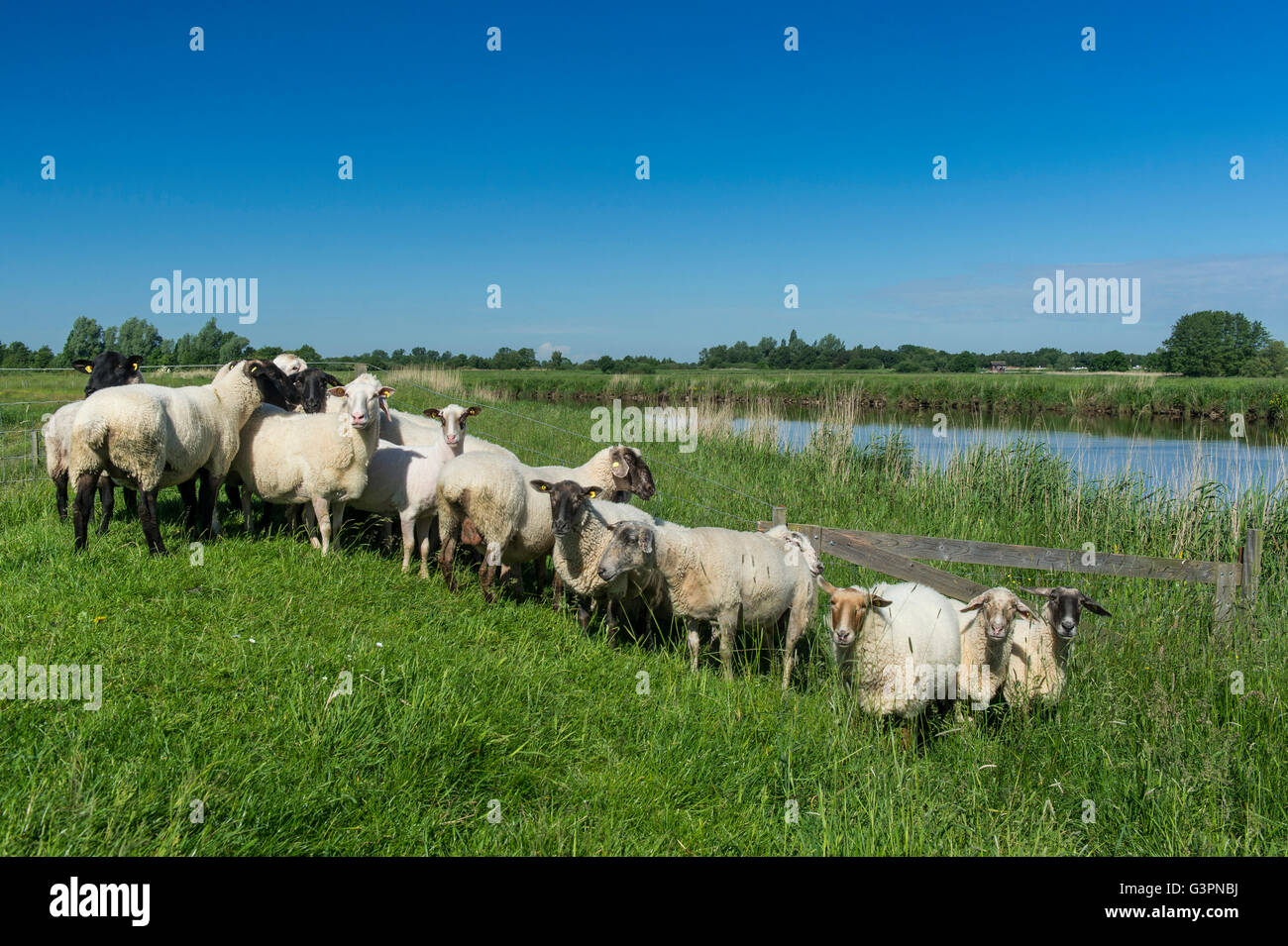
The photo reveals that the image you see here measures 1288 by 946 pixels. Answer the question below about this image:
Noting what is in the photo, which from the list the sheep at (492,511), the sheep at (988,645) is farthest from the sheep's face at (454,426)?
the sheep at (988,645)

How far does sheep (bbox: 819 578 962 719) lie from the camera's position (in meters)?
5.66

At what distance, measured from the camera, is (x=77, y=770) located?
3.35 metres

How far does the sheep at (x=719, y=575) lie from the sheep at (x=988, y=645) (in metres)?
1.42

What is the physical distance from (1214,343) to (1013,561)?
7105 centimetres

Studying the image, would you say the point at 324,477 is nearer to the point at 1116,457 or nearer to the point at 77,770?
the point at 77,770

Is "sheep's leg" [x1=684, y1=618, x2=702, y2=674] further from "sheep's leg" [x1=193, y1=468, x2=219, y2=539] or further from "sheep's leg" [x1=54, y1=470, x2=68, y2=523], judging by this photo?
"sheep's leg" [x1=54, y1=470, x2=68, y2=523]

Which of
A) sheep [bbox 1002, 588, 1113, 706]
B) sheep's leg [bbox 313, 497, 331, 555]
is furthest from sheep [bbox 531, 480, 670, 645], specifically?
sheep [bbox 1002, 588, 1113, 706]

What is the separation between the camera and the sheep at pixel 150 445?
7.01 meters

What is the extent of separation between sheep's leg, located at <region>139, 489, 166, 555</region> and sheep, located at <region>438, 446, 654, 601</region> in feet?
8.36

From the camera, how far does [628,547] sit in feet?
21.2
